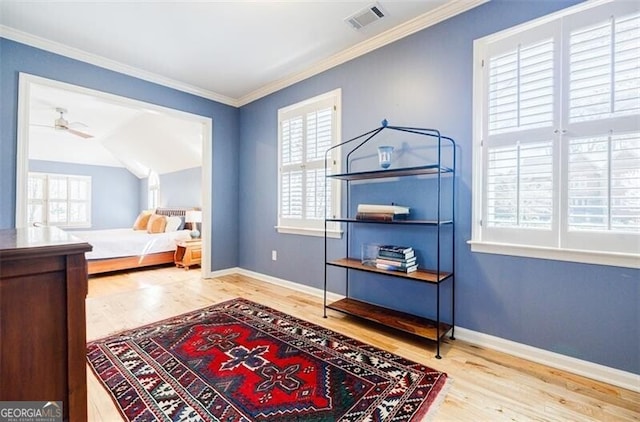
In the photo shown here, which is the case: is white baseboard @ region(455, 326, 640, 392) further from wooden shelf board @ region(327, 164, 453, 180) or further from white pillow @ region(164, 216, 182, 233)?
white pillow @ region(164, 216, 182, 233)

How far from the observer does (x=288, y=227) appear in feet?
12.0

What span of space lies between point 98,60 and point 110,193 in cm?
614

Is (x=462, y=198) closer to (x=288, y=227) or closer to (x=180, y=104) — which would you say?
(x=288, y=227)

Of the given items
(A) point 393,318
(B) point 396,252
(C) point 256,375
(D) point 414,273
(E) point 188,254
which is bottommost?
(C) point 256,375

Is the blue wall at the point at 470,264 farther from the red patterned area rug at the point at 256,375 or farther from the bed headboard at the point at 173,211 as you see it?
the bed headboard at the point at 173,211

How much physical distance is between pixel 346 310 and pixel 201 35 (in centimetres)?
284

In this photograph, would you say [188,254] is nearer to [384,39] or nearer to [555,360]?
[384,39]

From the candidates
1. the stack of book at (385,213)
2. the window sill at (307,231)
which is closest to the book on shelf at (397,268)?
the stack of book at (385,213)

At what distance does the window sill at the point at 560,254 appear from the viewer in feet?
5.41

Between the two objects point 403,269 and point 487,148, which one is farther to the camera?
point 403,269

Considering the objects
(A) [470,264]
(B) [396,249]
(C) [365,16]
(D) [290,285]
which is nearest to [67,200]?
(D) [290,285]

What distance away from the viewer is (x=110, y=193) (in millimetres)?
8062

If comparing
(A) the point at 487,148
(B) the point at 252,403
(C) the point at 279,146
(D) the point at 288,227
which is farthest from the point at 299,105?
(B) the point at 252,403

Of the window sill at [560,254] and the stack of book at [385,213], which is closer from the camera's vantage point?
the window sill at [560,254]
